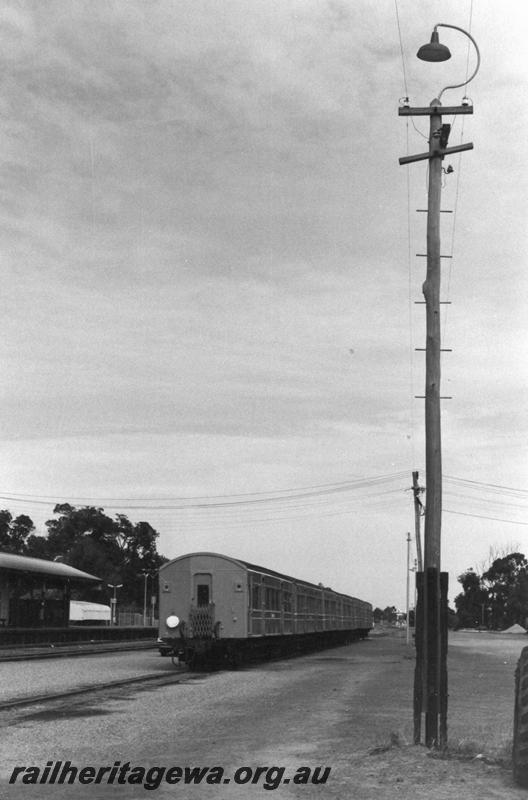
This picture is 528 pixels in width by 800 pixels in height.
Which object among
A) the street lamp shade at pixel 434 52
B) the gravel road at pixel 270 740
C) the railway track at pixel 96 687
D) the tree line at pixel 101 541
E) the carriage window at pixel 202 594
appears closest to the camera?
the gravel road at pixel 270 740

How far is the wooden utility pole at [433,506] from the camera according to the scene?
1054 centimetres

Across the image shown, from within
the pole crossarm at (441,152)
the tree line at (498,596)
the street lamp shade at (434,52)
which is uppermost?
the street lamp shade at (434,52)

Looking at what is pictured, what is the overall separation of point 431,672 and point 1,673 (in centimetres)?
1439

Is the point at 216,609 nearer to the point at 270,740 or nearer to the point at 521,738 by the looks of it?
the point at 270,740

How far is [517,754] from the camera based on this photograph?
845 cm

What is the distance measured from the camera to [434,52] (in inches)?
439

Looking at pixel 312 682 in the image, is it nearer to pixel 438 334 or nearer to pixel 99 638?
pixel 438 334

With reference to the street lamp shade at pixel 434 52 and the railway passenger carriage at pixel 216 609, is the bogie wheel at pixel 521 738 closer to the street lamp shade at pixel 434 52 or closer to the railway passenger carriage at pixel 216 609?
the street lamp shade at pixel 434 52

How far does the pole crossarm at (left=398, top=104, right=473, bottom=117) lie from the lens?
11883 millimetres

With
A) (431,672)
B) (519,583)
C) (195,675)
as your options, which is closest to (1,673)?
(195,675)

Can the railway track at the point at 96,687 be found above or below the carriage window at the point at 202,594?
below

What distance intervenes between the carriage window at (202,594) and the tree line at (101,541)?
86447 millimetres

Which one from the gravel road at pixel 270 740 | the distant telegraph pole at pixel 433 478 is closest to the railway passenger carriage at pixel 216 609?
the gravel road at pixel 270 740

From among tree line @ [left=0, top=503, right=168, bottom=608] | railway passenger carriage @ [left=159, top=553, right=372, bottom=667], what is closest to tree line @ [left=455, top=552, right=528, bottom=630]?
tree line @ [left=0, top=503, right=168, bottom=608]
